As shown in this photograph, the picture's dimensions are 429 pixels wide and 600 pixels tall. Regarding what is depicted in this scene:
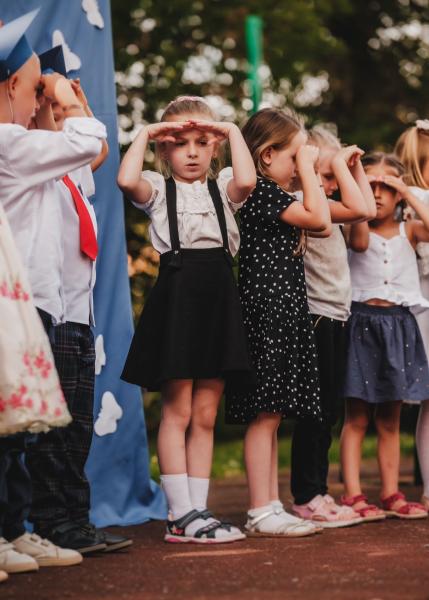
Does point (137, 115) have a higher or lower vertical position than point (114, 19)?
lower

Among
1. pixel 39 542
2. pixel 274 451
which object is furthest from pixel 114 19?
pixel 39 542

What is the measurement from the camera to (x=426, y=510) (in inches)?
226

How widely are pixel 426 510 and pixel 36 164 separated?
9.25 feet

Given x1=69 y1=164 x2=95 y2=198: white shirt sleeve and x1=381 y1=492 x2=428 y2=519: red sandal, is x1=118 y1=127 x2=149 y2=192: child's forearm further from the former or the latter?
x1=381 y1=492 x2=428 y2=519: red sandal

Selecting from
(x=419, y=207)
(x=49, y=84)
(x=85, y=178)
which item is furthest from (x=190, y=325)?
(x=419, y=207)

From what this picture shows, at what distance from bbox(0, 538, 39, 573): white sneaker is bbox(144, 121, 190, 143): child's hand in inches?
75.0

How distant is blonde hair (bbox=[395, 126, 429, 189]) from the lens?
6.31 m

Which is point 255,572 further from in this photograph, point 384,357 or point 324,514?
point 384,357

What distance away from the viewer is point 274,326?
506 centimetres

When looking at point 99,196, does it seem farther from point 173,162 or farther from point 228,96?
point 228,96

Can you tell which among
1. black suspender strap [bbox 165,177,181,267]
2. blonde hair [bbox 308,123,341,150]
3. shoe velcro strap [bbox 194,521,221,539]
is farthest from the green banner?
shoe velcro strap [bbox 194,521,221,539]

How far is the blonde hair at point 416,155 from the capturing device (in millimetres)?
6312

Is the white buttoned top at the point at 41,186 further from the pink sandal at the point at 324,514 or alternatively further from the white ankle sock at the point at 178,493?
the pink sandal at the point at 324,514

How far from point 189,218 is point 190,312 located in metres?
0.41
